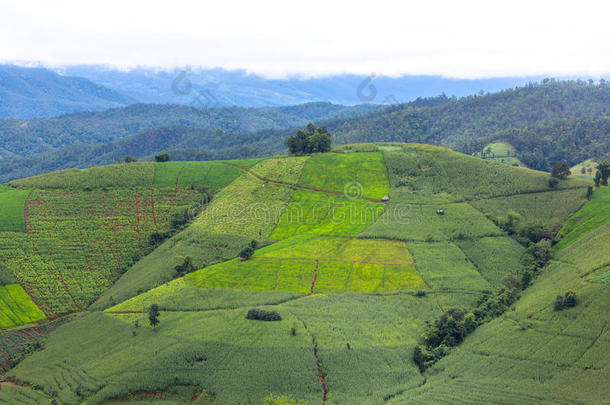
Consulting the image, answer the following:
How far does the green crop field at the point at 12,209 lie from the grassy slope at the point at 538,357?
324 feet

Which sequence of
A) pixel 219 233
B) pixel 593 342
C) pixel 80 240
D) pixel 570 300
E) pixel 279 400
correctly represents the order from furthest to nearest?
pixel 219 233 < pixel 80 240 < pixel 570 300 < pixel 593 342 < pixel 279 400

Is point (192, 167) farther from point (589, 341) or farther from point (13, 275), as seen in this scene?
point (589, 341)

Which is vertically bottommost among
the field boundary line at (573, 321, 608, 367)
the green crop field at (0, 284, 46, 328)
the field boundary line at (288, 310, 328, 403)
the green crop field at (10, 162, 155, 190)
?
the green crop field at (0, 284, 46, 328)

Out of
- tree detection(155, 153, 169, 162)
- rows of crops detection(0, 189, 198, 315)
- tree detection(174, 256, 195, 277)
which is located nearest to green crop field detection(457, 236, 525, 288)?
tree detection(174, 256, 195, 277)

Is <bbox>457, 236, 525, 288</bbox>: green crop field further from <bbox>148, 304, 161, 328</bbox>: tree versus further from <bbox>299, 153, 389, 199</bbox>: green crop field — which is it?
<bbox>148, 304, 161, 328</bbox>: tree

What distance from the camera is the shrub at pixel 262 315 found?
67562 mm

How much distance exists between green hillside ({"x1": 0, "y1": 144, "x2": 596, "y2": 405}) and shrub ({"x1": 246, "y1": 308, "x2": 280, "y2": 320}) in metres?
1.52

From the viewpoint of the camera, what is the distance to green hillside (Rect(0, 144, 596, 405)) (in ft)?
184

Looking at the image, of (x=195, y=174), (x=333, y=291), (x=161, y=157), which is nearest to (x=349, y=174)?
(x=195, y=174)

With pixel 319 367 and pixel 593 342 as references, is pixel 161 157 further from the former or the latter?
pixel 593 342

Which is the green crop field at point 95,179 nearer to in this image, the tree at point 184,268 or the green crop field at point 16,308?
the green crop field at point 16,308

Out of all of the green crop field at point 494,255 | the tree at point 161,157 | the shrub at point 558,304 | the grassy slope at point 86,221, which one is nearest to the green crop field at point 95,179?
the grassy slope at point 86,221

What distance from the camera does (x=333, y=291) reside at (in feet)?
265

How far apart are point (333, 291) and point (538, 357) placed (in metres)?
35.1
